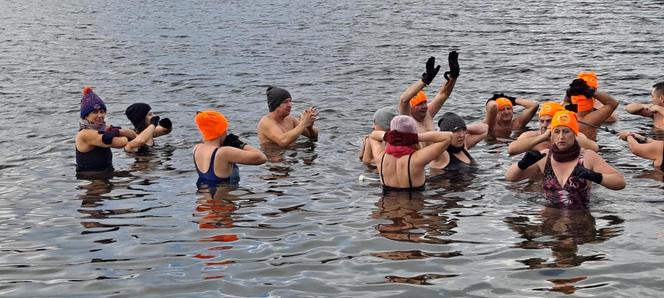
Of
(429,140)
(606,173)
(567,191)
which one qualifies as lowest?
(567,191)

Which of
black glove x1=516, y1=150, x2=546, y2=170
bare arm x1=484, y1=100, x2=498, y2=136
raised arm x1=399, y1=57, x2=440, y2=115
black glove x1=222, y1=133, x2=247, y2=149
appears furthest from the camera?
bare arm x1=484, y1=100, x2=498, y2=136

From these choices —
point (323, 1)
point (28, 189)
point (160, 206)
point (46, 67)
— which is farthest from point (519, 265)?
point (323, 1)

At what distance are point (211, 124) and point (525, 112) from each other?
27.7ft

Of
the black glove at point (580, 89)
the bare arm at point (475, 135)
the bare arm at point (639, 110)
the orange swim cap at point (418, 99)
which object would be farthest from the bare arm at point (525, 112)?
the orange swim cap at point (418, 99)

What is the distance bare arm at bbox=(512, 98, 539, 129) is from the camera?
2011 cm

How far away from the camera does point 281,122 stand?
19938 millimetres

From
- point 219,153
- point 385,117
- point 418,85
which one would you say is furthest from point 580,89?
point 219,153

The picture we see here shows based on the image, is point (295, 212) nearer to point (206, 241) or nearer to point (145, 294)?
point (206, 241)

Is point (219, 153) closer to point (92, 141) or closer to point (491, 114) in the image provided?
point (92, 141)

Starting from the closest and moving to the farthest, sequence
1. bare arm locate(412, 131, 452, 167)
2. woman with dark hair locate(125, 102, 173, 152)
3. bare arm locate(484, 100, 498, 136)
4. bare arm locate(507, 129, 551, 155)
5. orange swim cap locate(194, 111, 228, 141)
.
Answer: bare arm locate(412, 131, 452, 167) → bare arm locate(507, 129, 551, 155) → orange swim cap locate(194, 111, 228, 141) → woman with dark hair locate(125, 102, 173, 152) → bare arm locate(484, 100, 498, 136)

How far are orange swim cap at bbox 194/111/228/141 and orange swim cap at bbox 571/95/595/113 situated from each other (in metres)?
8.26

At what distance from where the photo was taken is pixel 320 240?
1270 centimetres

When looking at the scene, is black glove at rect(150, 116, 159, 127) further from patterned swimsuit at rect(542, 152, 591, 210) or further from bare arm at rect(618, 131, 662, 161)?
bare arm at rect(618, 131, 662, 161)

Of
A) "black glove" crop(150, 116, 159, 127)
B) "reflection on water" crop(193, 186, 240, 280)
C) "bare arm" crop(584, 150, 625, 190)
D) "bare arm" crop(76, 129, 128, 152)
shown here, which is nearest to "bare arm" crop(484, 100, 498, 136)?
"bare arm" crop(584, 150, 625, 190)
